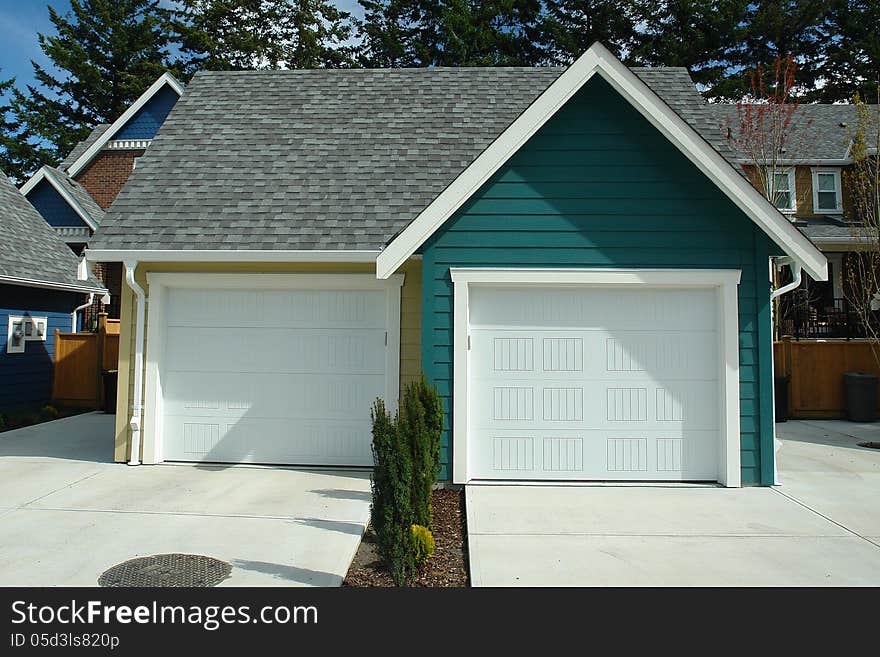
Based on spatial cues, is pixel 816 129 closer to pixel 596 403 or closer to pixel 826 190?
pixel 826 190

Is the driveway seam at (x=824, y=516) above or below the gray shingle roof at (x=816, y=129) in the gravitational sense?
below

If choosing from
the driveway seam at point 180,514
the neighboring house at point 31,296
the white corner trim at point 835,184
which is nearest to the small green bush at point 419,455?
the driveway seam at point 180,514

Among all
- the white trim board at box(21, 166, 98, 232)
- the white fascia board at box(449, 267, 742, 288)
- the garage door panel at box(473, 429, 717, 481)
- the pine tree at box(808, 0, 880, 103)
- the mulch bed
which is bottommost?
the mulch bed

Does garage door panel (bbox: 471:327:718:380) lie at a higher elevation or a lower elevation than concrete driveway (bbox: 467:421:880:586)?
higher

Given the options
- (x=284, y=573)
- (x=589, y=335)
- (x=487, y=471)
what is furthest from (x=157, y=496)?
(x=589, y=335)

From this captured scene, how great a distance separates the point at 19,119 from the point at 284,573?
114 ft

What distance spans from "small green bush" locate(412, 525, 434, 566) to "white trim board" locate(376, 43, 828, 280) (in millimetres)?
3143

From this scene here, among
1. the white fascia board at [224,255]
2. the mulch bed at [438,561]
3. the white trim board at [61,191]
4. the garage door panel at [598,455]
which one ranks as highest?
the white trim board at [61,191]

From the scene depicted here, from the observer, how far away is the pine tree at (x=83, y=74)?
31.0 m

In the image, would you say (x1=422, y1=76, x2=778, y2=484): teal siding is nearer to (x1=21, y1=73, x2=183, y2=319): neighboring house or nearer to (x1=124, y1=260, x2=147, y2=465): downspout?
(x1=124, y1=260, x2=147, y2=465): downspout

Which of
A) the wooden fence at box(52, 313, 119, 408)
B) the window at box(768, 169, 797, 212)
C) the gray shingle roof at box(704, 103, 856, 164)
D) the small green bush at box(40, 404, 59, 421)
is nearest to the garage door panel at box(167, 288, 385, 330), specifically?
the small green bush at box(40, 404, 59, 421)

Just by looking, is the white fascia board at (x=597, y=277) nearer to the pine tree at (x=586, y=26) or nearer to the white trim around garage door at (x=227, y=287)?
the white trim around garage door at (x=227, y=287)

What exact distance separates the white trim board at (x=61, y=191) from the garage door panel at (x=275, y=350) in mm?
13794

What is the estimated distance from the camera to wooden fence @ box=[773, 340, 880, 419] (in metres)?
12.9
